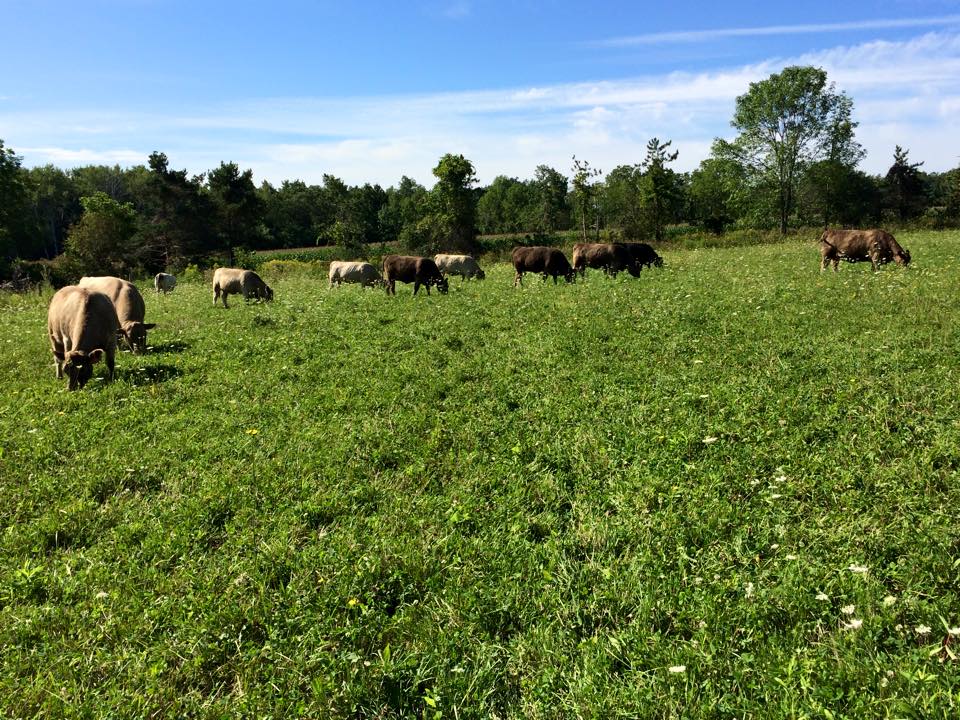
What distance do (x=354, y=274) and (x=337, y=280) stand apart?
3.66ft

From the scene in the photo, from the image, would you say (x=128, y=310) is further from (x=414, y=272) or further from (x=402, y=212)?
(x=402, y=212)

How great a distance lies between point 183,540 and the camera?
178 inches

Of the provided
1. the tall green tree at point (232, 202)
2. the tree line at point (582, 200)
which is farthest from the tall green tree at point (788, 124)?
the tall green tree at point (232, 202)

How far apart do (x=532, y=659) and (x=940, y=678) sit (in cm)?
231

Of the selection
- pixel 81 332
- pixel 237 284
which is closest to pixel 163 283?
pixel 237 284

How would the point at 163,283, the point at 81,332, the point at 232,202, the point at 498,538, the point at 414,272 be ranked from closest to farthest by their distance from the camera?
the point at 498,538, the point at 81,332, the point at 414,272, the point at 163,283, the point at 232,202

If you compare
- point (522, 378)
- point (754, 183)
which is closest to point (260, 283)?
point (522, 378)

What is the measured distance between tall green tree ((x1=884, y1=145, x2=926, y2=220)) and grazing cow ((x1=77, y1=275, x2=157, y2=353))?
86941mm

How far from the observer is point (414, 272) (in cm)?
2081

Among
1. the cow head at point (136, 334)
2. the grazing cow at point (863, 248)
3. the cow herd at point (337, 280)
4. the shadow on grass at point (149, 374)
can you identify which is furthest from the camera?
the grazing cow at point (863, 248)

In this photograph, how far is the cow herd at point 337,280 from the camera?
9836 mm

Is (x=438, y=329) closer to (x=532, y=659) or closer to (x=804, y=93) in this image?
(x=532, y=659)

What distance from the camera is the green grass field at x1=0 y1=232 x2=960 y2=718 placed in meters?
3.09

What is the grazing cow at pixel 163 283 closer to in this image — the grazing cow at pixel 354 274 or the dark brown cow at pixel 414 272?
the grazing cow at pixel 354 274
